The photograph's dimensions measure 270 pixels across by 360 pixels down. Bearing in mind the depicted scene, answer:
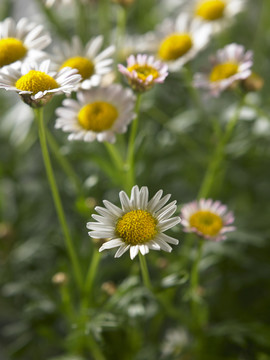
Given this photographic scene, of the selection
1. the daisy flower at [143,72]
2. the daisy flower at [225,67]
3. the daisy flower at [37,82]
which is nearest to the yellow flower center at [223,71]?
the daisy flower at [225,67]

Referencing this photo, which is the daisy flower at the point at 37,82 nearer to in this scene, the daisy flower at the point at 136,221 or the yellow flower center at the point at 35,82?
the yellow flower center at the point at 35,82

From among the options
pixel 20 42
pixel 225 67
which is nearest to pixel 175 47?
pixel 225 67

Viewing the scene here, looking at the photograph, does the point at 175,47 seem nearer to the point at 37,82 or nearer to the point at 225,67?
the point at 225,67

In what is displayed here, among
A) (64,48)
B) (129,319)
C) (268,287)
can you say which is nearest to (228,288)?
(268,287)

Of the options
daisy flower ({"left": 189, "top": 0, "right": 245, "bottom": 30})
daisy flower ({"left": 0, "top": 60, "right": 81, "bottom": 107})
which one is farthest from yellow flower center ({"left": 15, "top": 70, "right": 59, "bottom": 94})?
daisy flower ({"left": 189, "top": 0, "right": 245, "bottom": 30})

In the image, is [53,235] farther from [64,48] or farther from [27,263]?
[64,48]

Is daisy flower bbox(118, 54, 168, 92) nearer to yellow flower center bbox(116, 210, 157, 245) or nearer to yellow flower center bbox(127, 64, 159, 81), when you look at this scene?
yellow flower center bbox(127, 64, 159, 81)
